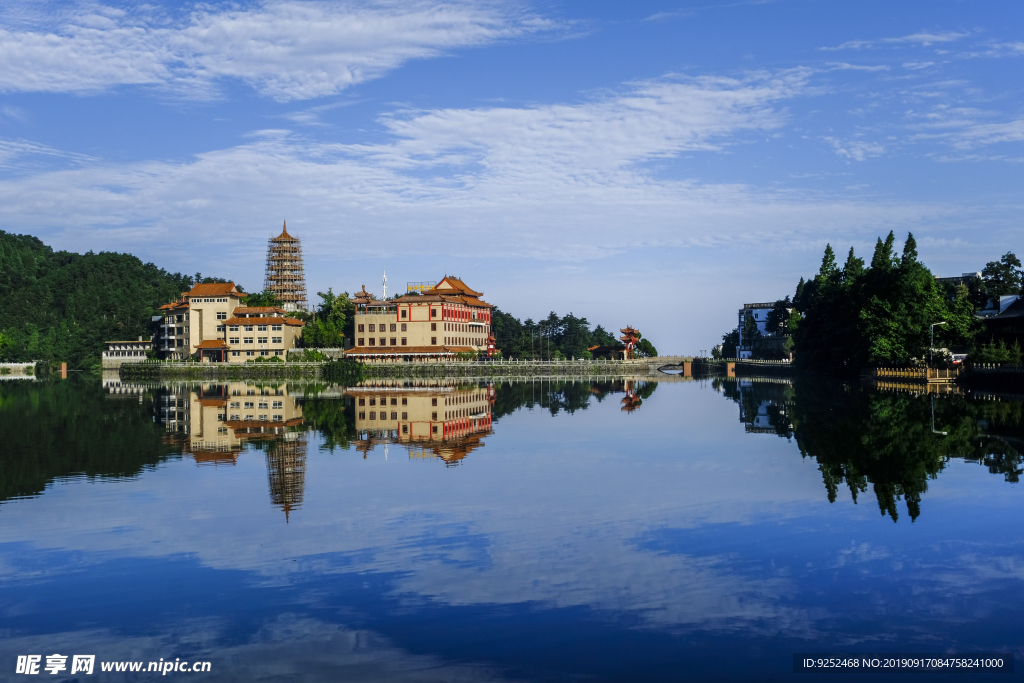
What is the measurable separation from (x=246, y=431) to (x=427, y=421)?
352 inches

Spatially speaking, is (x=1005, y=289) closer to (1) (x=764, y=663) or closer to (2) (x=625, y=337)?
(2) (x=625, y=337)

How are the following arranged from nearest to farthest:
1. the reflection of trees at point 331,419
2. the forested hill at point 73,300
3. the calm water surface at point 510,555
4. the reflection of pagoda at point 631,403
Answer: the calm water surface at point 510,555
the reflection of trees at point 331,419
the reflection of pagoda at point 631,403
the forested hill at point 73,300

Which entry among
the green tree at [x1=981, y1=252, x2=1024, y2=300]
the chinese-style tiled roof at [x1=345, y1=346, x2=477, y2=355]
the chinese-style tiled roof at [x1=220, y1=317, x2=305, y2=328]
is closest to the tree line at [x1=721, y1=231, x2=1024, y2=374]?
the green tree at [x1=981, y1=252, x2=1024, y2=300]

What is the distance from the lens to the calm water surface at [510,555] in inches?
403

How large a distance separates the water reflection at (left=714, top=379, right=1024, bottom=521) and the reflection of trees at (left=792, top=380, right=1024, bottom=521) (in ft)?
Result: 0.07

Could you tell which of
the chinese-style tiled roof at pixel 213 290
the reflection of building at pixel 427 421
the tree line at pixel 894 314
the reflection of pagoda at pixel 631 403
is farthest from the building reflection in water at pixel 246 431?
the chinese-style tiled roof at pixel 213 290

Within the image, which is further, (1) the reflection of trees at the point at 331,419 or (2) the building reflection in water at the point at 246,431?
(1) the reflection of trees at the point at 331,419

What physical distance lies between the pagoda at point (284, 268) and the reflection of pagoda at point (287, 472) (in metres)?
98.1

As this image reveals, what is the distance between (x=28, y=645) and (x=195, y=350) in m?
107

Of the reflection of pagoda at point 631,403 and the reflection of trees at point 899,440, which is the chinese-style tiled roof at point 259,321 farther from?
the reflection of trees at point 899,440

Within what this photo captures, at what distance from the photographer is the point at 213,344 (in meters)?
110

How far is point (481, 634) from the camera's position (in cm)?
1059

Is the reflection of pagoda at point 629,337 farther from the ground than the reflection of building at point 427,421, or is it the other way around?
the reflection of pagoda at point 629,337

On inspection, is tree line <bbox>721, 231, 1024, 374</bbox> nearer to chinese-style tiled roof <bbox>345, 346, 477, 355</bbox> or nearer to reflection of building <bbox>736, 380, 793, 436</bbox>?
reflection of building <bbox>736, 380, 793, 436</bbox>
